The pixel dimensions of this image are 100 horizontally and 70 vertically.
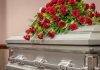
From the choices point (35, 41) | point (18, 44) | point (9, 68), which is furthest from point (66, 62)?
point (9, 68)

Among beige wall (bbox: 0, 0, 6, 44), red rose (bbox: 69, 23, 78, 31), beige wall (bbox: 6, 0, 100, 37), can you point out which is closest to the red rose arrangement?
red rose (bbox: 69, 23, 78, 31)

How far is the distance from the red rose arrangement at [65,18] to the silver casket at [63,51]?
59 mm

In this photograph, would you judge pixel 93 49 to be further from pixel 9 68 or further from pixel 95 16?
pixel 9 68

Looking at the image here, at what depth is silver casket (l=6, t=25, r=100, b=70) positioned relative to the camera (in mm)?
1529

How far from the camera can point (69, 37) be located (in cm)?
168

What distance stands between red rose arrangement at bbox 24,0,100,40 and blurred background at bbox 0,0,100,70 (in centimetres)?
120

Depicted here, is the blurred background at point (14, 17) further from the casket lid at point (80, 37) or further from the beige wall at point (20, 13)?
the casket lid at point (80, 37)

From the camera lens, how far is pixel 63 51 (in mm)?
1731

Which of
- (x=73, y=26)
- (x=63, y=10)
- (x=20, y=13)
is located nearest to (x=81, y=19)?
(x=73, y=26)

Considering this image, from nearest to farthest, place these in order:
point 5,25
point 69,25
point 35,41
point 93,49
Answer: point 93,49, point 69,25, point 35,41, point 5,25

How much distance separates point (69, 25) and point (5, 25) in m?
2.12

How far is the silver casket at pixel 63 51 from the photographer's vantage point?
153 centimetres

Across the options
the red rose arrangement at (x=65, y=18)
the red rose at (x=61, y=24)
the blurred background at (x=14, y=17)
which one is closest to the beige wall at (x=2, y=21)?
the blurred background at (x=14, y=17)

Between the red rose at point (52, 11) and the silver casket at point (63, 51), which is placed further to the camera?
the red rose at point (52, 11)
